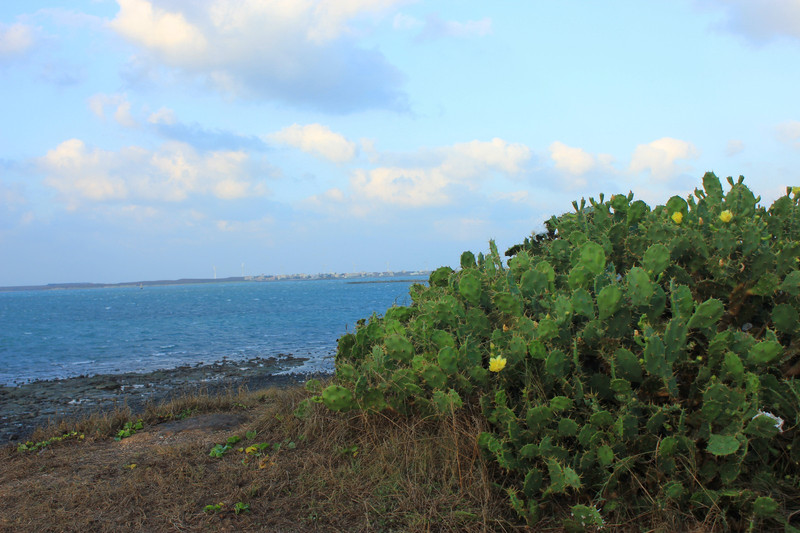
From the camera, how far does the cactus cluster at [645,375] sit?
2707mm

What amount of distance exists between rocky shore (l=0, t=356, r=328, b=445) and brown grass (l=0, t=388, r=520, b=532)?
5628 mm

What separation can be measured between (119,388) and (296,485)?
1167 cm

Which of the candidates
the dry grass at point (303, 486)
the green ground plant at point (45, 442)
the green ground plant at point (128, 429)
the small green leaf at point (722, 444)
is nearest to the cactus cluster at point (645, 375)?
the small green leaf at point (722, 444)

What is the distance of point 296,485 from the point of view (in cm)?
363

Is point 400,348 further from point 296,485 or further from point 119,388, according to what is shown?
point 119,388

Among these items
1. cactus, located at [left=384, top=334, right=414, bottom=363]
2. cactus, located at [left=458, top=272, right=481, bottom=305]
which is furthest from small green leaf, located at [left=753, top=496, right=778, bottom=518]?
cactus, located at [left=384, top=334, right=414, bottom=363]

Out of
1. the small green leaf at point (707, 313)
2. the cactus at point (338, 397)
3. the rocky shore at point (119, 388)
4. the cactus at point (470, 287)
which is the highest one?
the cactus at point (470, 287)

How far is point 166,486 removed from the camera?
3734 millimetres

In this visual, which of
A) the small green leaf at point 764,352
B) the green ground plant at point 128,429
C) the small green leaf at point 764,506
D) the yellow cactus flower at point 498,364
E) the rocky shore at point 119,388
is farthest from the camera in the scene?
the rocky shore at point 119,388

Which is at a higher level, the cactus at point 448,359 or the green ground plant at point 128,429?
the cactus at point 448,359

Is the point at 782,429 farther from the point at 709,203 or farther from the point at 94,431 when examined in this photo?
the point at 94,431

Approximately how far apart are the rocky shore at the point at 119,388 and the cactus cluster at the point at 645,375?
303 inches

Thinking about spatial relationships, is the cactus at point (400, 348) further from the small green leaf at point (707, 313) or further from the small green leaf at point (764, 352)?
the small green leaf at point (764, 352)

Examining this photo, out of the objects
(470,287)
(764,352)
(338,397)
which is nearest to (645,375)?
(764,352)
